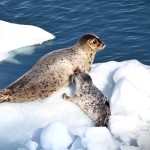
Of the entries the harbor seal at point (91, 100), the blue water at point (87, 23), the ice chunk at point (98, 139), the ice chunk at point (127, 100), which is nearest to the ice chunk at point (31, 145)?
the ice chunk at point (98, 139)

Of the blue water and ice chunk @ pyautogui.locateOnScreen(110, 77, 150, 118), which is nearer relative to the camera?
ice chunk @ pyautogui.locateOnScreen(110, 77, 150, 118)

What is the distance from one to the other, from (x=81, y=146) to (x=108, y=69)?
1937mm

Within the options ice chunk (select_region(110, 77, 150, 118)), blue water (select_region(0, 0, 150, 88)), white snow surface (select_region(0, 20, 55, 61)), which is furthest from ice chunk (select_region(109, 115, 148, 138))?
white snow surface (select_region(0, 20, 55, 61))

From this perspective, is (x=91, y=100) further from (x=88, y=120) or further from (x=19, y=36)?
(x=19, y=36)

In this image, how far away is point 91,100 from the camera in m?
6.67

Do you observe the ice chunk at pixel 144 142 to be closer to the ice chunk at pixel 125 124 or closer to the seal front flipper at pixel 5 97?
the ice chunk at pixel 125 124

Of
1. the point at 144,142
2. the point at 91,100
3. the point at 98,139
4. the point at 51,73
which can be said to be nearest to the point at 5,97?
the point at 51,73

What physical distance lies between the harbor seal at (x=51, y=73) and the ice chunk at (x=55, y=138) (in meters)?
1.21

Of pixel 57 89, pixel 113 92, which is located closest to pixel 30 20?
pixel 57 89

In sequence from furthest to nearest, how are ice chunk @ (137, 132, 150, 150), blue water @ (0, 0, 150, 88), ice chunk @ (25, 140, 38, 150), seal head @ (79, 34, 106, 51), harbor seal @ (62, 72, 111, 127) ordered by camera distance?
blue water @ (0, 0, 150, 88)
seal head @ (79, 34, 106, 51)
harbor seal @ (62, 72, 111, 127)
ice chunk @ (25, 140, 38, 150)
ice chunk @ (137, 132, 150, 150)

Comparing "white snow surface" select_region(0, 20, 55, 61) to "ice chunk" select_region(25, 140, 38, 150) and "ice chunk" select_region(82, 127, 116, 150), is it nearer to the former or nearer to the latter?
"ice chunk" select_region(25, 140, 38, 150)

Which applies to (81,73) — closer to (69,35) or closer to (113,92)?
(113,92)

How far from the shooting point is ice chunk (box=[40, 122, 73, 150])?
578 centimetres

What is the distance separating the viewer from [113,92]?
6.55m
